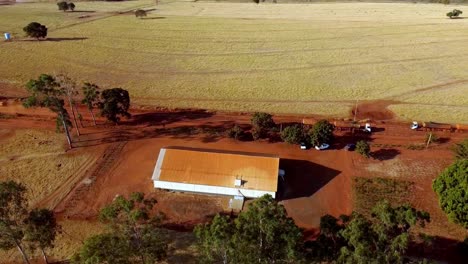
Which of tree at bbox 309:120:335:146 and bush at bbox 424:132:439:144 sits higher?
tree at bbox 309:120:335:146

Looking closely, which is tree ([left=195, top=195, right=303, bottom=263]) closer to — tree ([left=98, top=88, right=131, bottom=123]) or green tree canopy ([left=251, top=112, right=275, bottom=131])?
green tree canopy ([left=251, top=112, right=275, bottom=131])

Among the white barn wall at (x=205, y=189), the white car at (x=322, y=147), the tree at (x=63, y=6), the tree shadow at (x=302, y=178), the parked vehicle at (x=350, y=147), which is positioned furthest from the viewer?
the tree at (x=63, y=6)

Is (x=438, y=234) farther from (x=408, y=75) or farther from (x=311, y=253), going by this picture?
(x=408, y=75)

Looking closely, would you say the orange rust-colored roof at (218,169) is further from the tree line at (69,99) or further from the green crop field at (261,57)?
the green crop field at (261,57)

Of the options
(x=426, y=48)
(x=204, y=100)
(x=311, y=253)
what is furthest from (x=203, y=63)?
(x=311, y=253)

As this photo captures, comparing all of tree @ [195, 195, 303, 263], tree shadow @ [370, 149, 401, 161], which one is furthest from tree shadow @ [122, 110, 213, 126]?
tree @ [195, 195, 303, 263]

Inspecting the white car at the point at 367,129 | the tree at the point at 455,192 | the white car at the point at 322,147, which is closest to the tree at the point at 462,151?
the tree at the point at 455,192

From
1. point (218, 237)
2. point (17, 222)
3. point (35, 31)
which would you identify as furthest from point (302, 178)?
point (35, 31)
